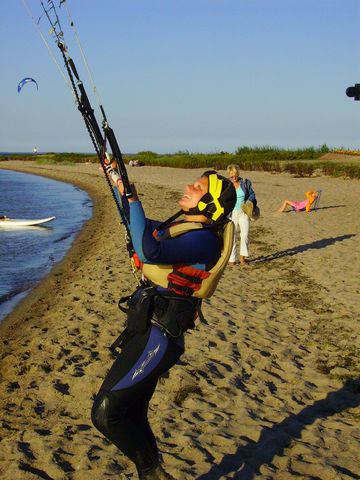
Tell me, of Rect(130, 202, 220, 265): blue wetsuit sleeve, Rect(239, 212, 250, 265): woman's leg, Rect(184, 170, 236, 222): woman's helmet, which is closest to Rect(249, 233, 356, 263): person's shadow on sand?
Rect(239, 212, 250, 265): woman's leg

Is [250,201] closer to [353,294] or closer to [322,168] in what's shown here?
[353,294]

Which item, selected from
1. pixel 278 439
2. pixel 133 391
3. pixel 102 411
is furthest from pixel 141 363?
pixel 278 439

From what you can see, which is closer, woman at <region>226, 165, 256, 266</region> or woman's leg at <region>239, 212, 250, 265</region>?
woman at <region>226, 165, 256, 266</region>

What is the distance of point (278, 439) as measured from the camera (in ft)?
16.3

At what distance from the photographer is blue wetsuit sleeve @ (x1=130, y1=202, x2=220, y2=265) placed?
3139 mm

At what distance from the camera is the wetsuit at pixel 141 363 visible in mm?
3182

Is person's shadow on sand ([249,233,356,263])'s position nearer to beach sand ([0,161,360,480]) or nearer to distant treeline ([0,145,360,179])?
beach sand ([0,161,360,480])

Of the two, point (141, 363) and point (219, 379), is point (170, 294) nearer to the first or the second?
point (141, 363)

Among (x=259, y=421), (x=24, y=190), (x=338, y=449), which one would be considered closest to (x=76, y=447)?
(x=259, y=421)

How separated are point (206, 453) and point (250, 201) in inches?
290

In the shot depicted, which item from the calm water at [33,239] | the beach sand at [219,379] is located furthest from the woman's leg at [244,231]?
the calm water at [33,239]

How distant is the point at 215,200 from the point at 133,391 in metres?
1.25

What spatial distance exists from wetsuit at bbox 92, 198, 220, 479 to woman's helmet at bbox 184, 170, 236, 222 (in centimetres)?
13

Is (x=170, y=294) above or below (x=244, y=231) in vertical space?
above
